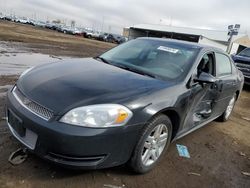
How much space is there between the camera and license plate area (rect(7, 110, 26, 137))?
2684mm

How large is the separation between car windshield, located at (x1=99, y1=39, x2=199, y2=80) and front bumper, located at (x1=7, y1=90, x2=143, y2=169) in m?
1.17

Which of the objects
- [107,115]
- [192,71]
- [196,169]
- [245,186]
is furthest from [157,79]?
[245,186]

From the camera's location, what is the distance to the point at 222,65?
475cm

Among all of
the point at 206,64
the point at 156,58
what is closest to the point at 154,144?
the point at 156,58

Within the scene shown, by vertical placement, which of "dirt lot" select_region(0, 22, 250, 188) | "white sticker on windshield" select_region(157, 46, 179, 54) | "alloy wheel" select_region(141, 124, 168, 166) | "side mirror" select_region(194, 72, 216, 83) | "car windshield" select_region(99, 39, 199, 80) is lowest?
"dirt lot" select_region(0, 22, 250, 188)

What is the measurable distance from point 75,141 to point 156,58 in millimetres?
1994

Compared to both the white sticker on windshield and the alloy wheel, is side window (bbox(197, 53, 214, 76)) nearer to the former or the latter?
the white sticker on windshield

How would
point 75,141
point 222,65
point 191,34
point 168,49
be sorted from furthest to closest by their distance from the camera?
point 191,34 < point 222,65 < point 168,49 < point 75,141

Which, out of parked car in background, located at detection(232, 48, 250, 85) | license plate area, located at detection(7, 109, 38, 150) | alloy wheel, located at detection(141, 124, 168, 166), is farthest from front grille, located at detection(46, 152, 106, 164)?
parked car in background, located at detection(232, 48, 250, 85)

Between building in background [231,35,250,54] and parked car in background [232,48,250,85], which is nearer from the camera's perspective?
parked car in background [232,48,250,85]

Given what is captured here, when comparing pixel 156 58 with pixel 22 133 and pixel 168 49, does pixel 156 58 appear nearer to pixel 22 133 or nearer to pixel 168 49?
pixel 168 49

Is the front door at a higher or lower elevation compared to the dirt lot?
higher

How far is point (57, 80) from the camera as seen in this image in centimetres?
298

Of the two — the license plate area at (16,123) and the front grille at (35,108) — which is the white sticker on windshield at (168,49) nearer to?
the front grille at (35,108)
